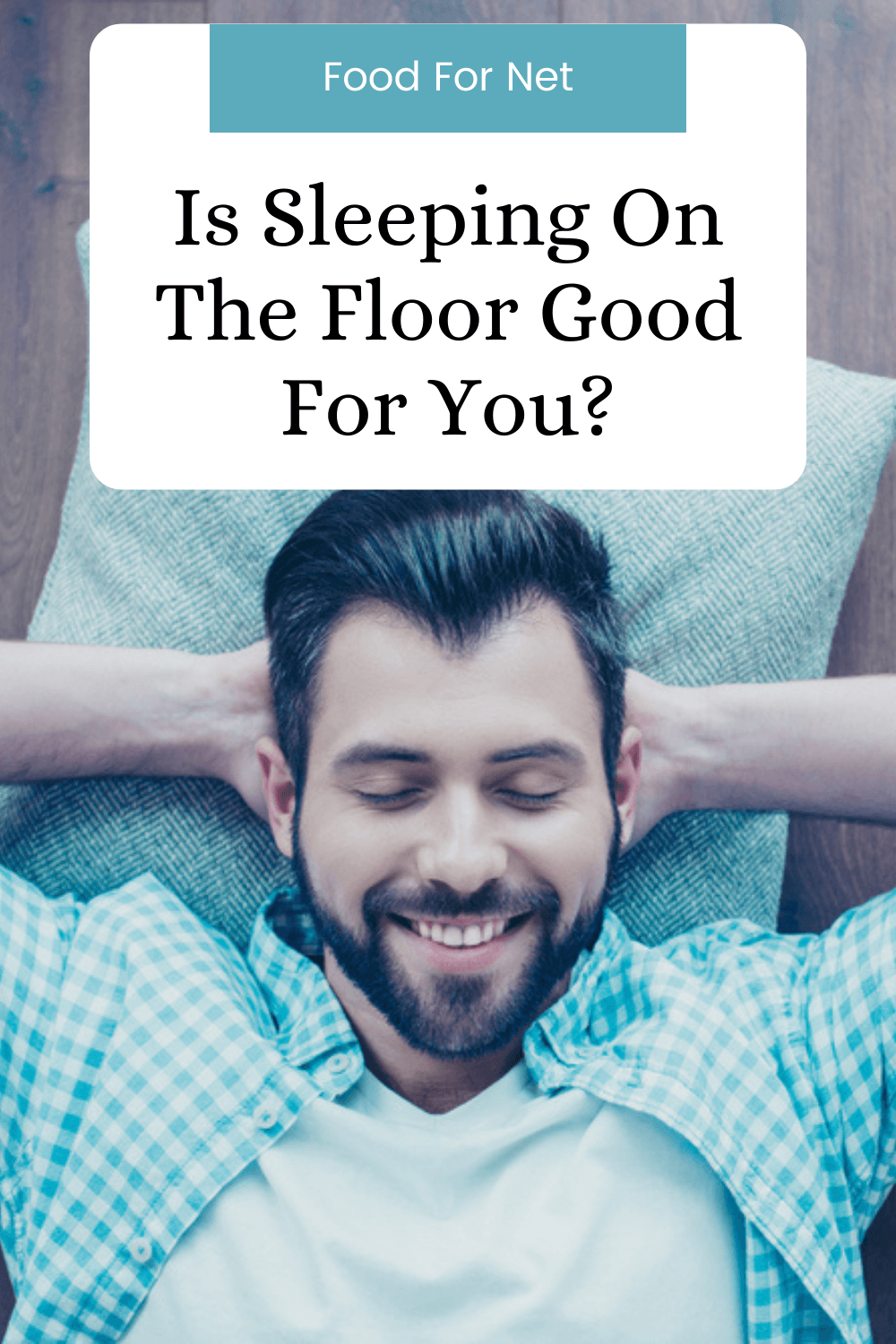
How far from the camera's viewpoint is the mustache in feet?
3.27

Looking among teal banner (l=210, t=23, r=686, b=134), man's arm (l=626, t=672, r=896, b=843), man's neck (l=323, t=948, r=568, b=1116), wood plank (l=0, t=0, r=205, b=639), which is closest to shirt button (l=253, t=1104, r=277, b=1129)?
man's neck (l=323, t=948, r=568, b=1116)

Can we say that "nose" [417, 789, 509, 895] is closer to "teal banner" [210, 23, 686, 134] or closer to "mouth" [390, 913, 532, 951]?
"mouth" [390, 913, 532, 951]

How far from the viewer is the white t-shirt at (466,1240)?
0.98 metres

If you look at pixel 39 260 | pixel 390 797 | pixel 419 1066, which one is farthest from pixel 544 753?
pixel 39 260

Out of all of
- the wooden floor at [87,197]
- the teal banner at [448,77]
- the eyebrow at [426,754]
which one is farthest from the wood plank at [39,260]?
the eyebrow at [426,754]

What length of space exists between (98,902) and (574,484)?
2.39ft

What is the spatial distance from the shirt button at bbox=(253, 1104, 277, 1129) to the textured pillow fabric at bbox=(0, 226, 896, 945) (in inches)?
8.8

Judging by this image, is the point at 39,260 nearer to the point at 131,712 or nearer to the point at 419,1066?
the point at 131,712

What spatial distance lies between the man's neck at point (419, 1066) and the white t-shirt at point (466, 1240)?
0.16 ft

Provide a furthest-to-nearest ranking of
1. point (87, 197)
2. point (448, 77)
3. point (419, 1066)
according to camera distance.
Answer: point (87, 197)
point (448, 77)
point (419, 1066)

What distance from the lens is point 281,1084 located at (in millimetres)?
1072

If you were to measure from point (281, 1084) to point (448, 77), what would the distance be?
1270mm

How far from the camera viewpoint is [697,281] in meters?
1.32

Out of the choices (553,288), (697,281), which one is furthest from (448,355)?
(697,281)
